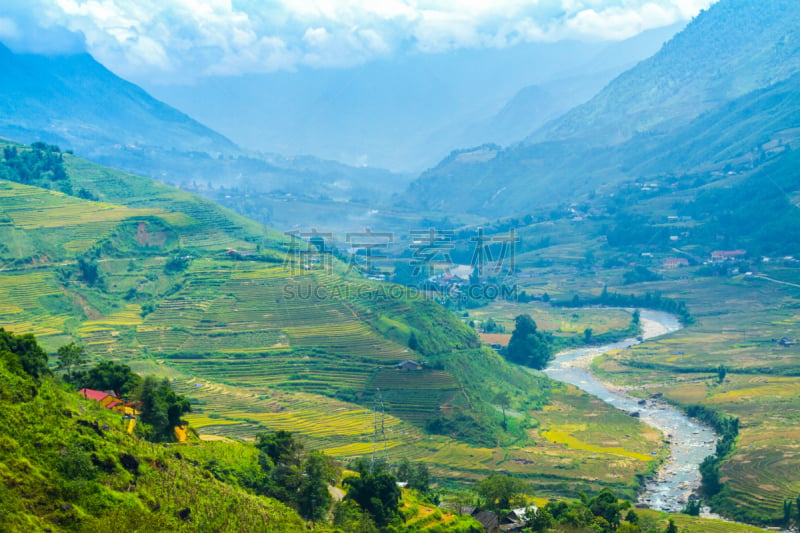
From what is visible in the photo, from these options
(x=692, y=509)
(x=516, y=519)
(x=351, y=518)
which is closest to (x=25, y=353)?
(x=351, y=518)

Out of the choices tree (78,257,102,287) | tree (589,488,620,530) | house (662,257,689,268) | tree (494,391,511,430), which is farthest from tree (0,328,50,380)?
house (662,257,689,268)

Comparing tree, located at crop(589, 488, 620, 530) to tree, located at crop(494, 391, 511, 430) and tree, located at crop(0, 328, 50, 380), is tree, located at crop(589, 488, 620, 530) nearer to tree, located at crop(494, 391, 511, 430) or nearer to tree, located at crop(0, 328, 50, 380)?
tree, located at crop(494, 391, 511, 430)

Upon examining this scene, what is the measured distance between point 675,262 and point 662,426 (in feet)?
186

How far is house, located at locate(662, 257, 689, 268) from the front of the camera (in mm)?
110669

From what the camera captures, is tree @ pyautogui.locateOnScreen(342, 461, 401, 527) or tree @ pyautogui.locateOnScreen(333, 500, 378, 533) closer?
tree @ pyautogui.locateOnScreen(333, 500, 378, 533)

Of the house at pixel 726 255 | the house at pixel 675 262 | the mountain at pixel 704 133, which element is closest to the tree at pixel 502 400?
the house at pixel 726 255

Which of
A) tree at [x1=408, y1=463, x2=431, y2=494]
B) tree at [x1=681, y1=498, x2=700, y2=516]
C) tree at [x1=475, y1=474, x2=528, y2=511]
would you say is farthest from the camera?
tree at [x1=681, y1=498, x2=700, y2=516]

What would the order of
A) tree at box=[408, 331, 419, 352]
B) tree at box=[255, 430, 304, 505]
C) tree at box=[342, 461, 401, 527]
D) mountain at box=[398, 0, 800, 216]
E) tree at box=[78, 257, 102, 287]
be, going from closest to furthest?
tree at box=[255, 430, 304, 505]
tree at box=[342, 461, 401, 527]
tree at box=[408, 331, 419, 352]
tree at box=[78, 257, 102, 287]
mountain at box=[398, 0, 800, 216]

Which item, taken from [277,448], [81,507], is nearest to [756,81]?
[277,448]

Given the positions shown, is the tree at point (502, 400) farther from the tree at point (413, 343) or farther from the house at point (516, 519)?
the house at point (516, 519)

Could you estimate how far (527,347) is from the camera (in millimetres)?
75938

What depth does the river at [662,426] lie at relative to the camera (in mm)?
47356

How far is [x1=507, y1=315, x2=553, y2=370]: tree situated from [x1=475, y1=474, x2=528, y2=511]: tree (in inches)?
1434

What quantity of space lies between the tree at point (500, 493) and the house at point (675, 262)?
77.4 metres
